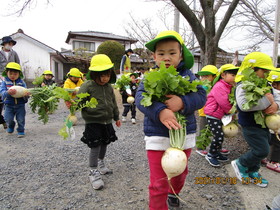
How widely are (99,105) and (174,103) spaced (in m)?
1.43

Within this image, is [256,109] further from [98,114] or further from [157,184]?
[98,114]

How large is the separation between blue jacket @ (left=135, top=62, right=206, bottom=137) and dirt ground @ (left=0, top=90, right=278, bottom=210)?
3.37 feet

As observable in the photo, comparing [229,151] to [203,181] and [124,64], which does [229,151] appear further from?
[124,64]

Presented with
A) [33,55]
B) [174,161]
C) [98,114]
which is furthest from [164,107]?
[33,55]

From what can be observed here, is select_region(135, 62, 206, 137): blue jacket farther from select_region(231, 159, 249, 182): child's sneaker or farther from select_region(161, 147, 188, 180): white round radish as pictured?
select_region(231, 159, 249, 182): child's sneaker

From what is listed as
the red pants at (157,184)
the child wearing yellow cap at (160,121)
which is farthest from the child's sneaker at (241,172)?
the red pants at (157,184)

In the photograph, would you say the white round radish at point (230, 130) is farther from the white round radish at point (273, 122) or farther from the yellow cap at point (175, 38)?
the yellow cap at point (175, 38)

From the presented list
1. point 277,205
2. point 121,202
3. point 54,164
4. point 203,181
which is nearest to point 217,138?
point 203,181

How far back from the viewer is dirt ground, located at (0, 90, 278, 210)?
2.43m

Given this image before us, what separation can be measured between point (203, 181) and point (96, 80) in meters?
2.09

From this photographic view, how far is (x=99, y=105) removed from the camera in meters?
2.86

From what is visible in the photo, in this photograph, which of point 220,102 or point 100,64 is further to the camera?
point 220,102

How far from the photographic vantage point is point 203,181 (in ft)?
9.57

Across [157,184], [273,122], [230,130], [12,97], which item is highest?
[12,97]
